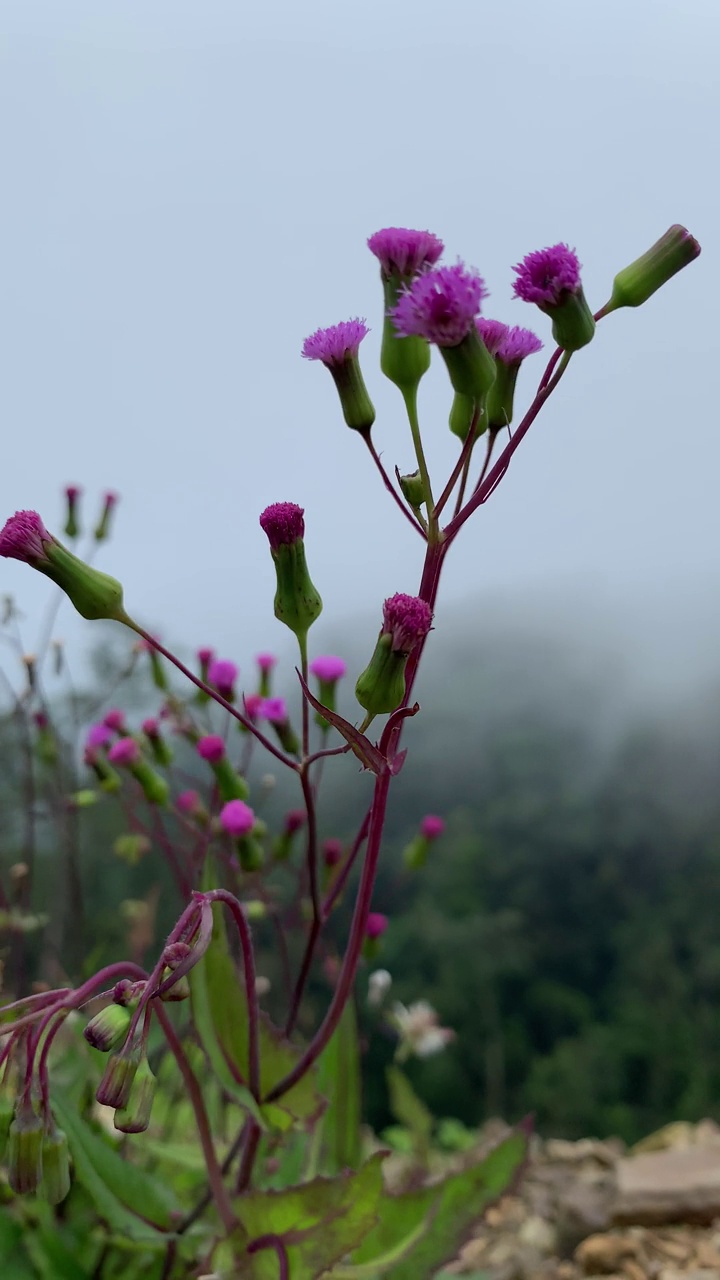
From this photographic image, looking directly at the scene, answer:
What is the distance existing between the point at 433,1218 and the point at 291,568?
306 millimetres

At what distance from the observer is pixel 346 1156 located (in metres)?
0.58

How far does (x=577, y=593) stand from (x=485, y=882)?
47 centimetres

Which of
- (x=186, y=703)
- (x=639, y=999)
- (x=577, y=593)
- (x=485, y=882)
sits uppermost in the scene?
(x=577, y=593)

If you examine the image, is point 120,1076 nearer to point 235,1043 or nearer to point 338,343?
point 235,1043

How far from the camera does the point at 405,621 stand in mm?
287

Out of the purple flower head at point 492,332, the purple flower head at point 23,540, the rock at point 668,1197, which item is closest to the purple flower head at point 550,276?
the purple flower head at point 492,332

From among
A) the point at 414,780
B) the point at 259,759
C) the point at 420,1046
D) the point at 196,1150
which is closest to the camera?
the point at 196,1150

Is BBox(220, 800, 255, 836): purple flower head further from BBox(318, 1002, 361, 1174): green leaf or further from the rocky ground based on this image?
the rocky ground

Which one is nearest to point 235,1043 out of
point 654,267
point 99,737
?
point 99,737

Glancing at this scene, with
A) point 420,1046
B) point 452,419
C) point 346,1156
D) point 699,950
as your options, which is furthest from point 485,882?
point 452,419

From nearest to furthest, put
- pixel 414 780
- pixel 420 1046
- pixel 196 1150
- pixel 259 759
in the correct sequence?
1. pixel 196 1150
2. pixel 420 1046
3. pixel 259 759
4. pixel 414 780

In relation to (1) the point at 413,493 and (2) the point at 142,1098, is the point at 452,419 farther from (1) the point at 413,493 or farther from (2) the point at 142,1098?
(2) the point at 142,1098

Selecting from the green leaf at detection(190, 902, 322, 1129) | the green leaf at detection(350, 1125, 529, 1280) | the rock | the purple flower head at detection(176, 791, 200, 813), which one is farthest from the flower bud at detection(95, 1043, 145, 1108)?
the rock

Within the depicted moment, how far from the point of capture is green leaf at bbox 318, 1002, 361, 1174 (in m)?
0.55
